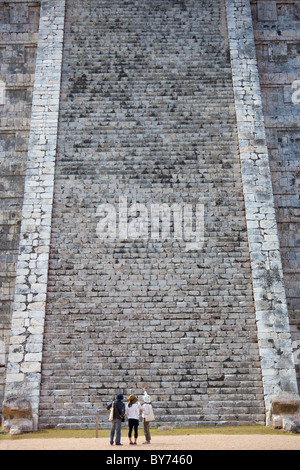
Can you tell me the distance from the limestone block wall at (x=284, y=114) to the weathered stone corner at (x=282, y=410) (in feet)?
7.85

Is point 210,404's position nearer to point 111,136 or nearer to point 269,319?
point 269,319

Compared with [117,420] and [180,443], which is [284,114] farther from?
[117,420]

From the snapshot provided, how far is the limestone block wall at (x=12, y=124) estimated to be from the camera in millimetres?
13539

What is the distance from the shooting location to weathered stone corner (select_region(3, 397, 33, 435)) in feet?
34.0

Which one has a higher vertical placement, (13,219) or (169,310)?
(13,219)

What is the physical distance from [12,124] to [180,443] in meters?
10.0

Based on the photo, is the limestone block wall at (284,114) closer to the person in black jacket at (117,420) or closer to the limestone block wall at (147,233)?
the limestone block wall at (147,233)

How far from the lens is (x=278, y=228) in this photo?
14180mm

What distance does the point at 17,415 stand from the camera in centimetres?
1046

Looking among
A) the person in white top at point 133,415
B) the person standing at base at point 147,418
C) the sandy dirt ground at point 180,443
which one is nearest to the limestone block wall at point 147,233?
the sandy dirt ground at point 180,443
